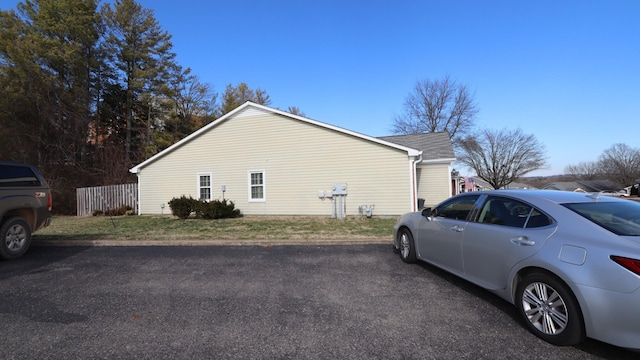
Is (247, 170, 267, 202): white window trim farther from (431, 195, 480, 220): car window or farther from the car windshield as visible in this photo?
the car windshield

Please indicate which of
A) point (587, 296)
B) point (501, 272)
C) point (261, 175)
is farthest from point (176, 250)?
point (261, 175)

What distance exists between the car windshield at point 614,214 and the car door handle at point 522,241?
1.77 ft

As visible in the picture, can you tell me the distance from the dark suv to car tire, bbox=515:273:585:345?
8.59 metres

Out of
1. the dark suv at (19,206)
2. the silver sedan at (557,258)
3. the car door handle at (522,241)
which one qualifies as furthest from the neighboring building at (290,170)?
the car door handle at (522,241)

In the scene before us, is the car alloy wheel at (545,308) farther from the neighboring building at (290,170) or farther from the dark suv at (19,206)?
the neighboring building at (290,170)

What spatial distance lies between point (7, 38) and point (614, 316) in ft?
106

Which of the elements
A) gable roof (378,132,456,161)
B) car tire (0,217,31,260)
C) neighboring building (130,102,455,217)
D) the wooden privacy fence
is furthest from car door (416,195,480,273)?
the wooden privacy fence

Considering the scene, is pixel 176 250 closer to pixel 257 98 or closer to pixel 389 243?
pixel 389 243

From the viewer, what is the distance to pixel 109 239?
27.7 feet

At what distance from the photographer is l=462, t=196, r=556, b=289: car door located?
3.37 metres

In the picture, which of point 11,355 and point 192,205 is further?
point 192,205

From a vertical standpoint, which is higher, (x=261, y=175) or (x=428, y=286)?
(x=261, y=175)

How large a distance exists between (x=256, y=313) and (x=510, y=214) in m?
3.19

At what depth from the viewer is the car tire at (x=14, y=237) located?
626 cm
